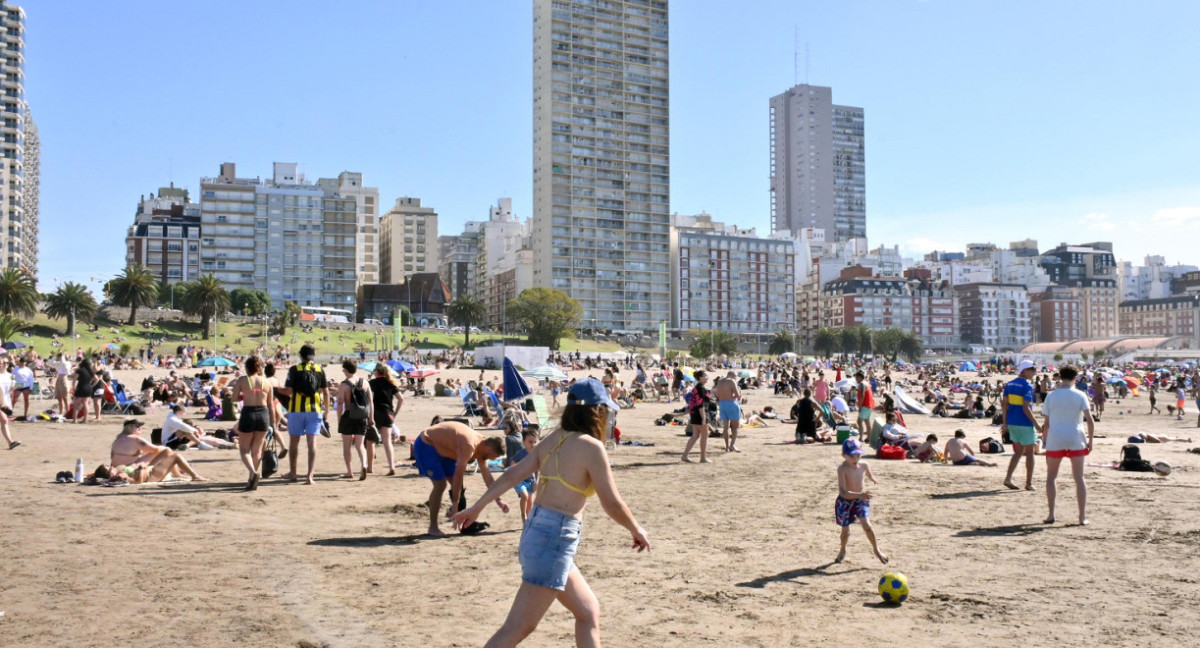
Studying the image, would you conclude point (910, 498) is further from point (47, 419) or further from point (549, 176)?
point (549, 176)

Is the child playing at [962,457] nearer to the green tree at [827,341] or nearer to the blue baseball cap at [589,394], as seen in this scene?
the blue baseball cap at [589,394]

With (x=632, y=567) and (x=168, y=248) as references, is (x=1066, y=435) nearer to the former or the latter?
(x=632, y=567)

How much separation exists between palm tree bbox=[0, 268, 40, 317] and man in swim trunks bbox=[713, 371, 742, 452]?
64149mm

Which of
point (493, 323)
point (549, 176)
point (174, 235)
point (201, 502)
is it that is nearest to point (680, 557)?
point (201, 502)

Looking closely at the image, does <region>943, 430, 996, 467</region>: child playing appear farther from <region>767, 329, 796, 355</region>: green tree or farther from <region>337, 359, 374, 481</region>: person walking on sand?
<region>767, 329, 796, 355</region>: green tree

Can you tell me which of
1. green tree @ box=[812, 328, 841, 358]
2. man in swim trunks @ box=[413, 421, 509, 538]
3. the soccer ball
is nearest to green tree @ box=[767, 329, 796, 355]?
green tree @ box=[812, 328, 841, 358]

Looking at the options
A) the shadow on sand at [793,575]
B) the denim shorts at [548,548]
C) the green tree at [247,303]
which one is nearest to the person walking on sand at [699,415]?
the shadow on sand at [793,575]

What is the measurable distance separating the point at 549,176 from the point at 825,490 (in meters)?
110

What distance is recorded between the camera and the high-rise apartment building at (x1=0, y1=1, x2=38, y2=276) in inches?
3597

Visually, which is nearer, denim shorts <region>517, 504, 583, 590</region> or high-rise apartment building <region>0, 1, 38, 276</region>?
denim shorts <region>517, 504, 583, 590</region>

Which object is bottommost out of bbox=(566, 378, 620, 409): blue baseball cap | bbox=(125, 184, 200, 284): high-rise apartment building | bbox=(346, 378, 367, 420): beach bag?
bbox=(346, 378, 367, 420): beach bag

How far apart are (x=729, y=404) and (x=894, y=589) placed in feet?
30.6

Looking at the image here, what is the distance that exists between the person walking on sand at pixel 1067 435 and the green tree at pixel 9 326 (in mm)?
62717

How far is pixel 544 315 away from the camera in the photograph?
3755 inches
